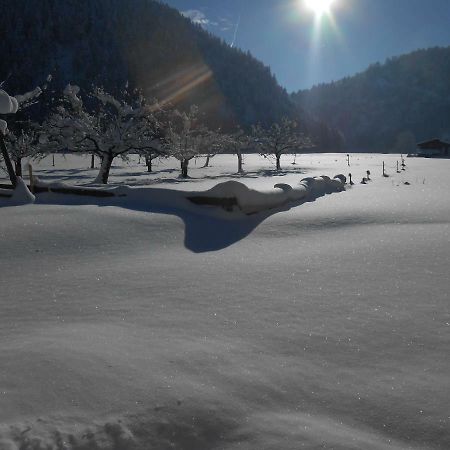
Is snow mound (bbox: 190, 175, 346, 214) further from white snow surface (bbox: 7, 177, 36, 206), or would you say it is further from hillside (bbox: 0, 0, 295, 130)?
hillside (bbox: 0, 0, 295, 130)

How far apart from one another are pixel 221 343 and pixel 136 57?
619 ft

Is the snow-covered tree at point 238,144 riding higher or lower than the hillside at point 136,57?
lower

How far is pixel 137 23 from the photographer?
175875 millimetres

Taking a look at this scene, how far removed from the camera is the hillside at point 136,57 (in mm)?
157000

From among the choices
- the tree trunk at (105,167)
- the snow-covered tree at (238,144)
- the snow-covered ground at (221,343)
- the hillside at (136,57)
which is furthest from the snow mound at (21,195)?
the hillside at (136,57)

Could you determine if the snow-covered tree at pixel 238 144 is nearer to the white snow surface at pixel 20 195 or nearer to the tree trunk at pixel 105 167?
the tree trunk at pixel 105 167

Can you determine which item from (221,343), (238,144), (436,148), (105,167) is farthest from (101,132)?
(436,148)

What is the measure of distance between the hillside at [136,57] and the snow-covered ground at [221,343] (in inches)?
5954

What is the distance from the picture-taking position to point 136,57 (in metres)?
169

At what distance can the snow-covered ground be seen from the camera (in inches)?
76.5

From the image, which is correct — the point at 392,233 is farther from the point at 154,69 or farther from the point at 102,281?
the point at 154,69

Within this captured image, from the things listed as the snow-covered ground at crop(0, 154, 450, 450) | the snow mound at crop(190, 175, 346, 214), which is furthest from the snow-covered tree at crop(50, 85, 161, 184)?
the snow-covered ground at crop(0, 154, 450, 450)

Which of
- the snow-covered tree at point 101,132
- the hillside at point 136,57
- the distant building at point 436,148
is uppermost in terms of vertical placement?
the hillside at point 136,57

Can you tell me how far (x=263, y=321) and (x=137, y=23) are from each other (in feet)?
668
